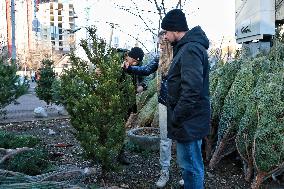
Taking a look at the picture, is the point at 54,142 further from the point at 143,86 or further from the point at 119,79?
the point at 119,79

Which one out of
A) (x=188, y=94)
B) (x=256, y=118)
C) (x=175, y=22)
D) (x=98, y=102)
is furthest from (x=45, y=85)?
(x=188, y=94)

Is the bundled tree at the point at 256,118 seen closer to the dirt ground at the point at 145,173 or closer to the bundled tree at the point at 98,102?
the dirt ground at the point at 145,173

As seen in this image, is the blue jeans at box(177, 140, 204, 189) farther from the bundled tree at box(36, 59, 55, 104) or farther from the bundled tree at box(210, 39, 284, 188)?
the bundled tree at box(36, 59, 55, 104)

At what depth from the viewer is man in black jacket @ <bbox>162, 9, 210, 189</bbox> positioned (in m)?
3.70

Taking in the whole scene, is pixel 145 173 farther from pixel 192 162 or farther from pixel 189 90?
pixel 189 90

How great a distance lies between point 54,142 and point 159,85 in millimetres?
3768

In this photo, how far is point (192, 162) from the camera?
3.97 meters

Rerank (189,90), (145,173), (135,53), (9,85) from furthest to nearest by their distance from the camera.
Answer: (9,85) < (135,53) < (145,173) < (189,90)

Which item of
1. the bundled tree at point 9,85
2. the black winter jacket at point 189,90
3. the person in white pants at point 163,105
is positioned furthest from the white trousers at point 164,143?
the bundled tree at point 9,85

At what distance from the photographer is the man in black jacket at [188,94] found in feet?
12.1

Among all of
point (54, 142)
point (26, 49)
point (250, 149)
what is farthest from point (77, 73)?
point (26, 49)

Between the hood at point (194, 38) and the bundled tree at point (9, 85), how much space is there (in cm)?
763

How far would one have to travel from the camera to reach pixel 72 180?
401 cm

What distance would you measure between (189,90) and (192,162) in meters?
Result: 0.77
